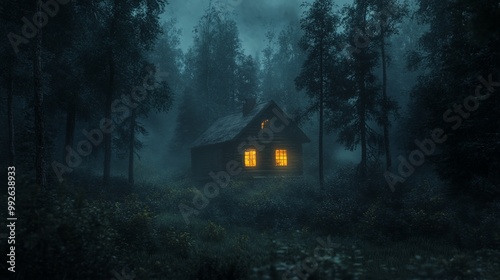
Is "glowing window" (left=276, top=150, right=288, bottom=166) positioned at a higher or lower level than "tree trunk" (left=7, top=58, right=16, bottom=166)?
lower

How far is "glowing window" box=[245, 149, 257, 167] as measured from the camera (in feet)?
105

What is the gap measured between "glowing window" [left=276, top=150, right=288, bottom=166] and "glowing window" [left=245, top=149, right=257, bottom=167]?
222 centimetres

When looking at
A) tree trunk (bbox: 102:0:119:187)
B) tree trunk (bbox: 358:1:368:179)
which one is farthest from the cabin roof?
tree trunk (bbox: 102:0:119:187)

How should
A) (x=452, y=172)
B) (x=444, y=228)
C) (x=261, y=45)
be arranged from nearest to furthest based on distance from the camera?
1. (x=452, y=172)
2. (x=444, y=228)
3. (x=261, y=45)

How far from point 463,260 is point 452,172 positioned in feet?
16.0

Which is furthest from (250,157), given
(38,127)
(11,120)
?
(38,127)

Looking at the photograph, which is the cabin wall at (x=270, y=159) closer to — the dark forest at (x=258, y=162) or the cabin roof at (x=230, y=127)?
the dark forest at (x=258, y=162)

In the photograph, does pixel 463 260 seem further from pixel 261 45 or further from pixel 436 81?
pixel 261 45

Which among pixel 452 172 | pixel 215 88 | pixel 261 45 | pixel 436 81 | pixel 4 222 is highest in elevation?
pixel 261 45

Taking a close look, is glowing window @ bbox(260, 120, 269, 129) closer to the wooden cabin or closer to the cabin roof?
the wooden cabin

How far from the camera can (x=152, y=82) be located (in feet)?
83.1

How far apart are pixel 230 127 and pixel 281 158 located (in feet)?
18.3

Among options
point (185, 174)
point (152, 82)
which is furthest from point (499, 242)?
point (185, 174)

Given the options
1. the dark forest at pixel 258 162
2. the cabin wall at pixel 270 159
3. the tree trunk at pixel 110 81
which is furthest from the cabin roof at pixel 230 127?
the tree trunk at pixel 110 81
